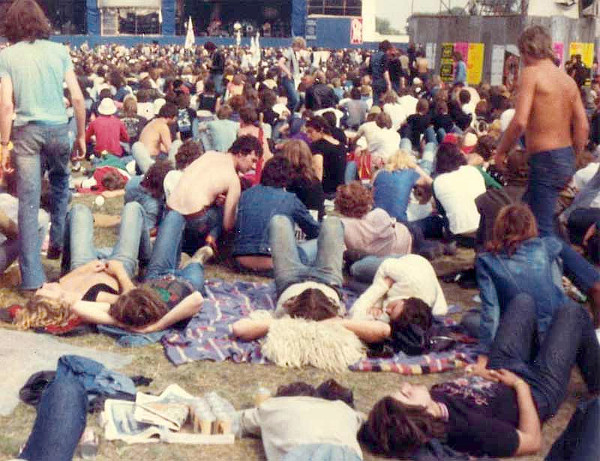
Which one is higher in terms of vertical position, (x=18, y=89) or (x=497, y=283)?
(x=18, y=89)

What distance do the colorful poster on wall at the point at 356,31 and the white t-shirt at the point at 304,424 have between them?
4729 cm

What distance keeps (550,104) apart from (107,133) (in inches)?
306

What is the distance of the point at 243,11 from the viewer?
53.8 metres

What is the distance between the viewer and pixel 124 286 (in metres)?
6.56

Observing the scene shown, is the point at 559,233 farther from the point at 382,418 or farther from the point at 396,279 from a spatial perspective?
the point at 382,418

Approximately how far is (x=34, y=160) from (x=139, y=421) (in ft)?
8.34

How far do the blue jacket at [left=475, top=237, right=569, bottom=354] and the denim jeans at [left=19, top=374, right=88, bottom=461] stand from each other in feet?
7.71

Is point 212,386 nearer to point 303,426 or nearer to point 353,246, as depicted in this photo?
point 303,426

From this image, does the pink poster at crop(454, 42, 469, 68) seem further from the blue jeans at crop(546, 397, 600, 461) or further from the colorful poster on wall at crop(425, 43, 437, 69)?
the blue jeans at crop(546, 397, 600, 461)

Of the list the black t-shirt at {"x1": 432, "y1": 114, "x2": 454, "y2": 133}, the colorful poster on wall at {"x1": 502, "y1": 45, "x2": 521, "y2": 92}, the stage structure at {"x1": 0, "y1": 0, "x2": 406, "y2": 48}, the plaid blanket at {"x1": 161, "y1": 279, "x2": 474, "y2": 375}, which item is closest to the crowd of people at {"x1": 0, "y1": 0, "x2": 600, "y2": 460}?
the plaid blanket at {"x1": 161, "y1": 279, "x2": 474, "y2": 375}

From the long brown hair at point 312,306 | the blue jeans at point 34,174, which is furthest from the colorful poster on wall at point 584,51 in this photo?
the long brown hair at point 312,306

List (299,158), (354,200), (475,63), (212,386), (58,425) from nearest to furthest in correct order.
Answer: (58,425), (212,386), (354,200), (299,158), (475,63)

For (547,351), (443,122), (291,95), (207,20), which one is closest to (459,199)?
(547,351)

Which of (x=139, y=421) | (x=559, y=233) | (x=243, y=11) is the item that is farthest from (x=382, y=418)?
(x=243, y=11)
